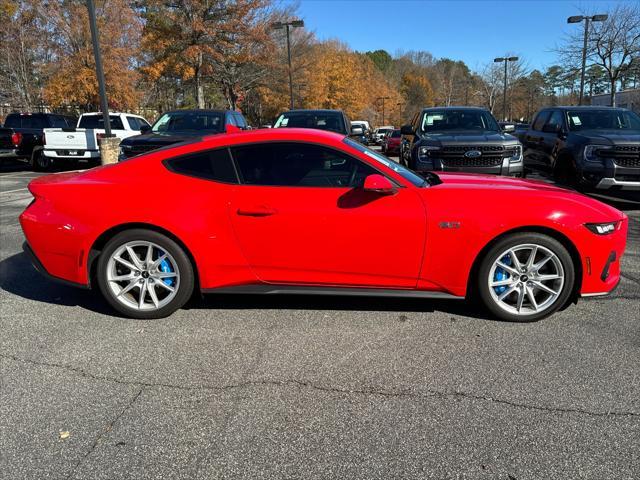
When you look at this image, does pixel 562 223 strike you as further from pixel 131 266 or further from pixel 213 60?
pixel 213 60

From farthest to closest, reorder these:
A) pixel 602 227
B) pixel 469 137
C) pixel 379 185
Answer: pixel 469 137 → pixel 602 227 → pixel 379 185

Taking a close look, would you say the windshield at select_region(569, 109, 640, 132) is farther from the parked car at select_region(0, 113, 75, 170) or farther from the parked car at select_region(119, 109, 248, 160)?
the parked car at select_region(0, 113, 75, 170)

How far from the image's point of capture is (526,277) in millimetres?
3770

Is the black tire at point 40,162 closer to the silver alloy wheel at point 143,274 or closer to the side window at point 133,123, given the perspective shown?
the side window at point 133,123

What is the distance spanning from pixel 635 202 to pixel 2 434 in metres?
10.3

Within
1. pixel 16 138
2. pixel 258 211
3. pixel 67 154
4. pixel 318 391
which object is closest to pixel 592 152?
pixel 258 211

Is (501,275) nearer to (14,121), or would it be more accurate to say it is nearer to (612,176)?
(612,176)

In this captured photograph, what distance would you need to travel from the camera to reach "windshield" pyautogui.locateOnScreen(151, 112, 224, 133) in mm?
10617

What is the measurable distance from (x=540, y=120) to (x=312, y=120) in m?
5.06

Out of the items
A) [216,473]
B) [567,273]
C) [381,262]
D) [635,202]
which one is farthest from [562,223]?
[635,202]

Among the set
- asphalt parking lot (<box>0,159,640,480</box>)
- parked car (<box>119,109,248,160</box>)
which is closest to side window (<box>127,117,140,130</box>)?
parked car (<box>119,109,248,160</box>)

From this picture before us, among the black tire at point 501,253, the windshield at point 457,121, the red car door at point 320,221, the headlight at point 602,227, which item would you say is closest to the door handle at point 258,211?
the red car door at point 320,221

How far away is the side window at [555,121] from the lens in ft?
31.5

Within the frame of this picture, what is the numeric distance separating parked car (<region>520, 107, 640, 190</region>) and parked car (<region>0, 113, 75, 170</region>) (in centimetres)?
1386
